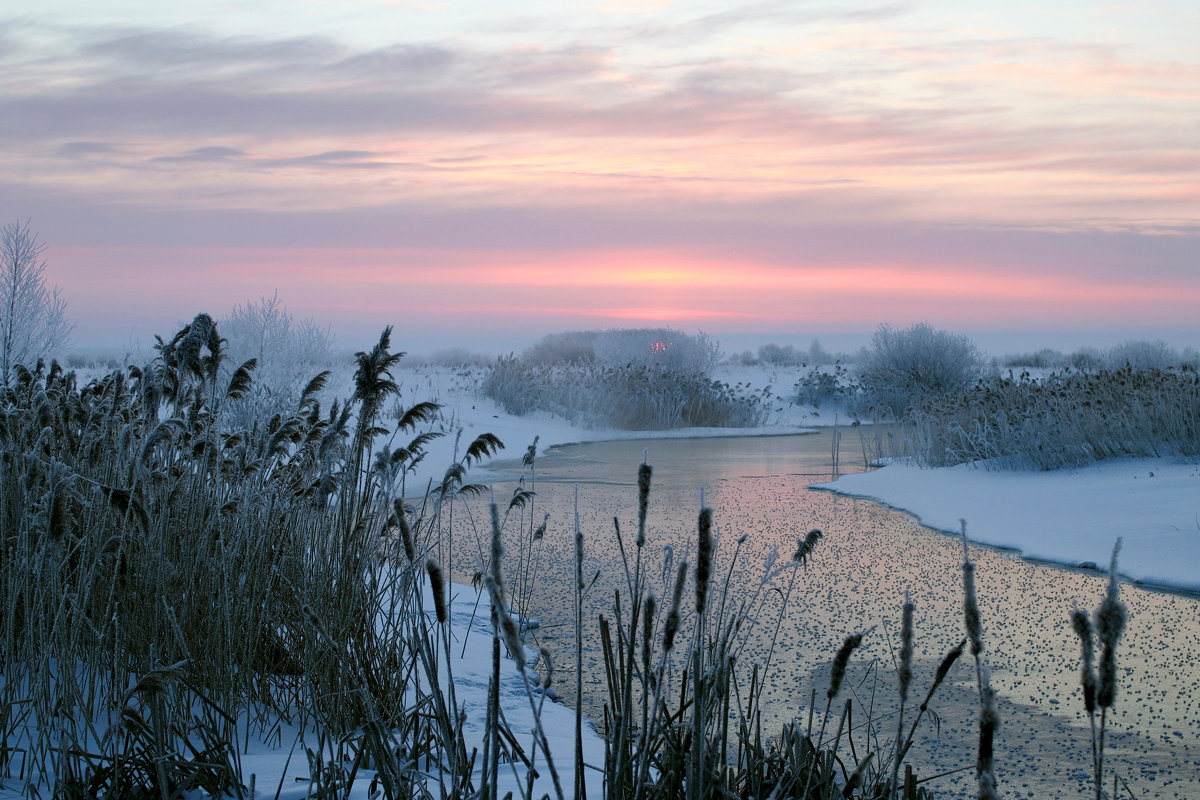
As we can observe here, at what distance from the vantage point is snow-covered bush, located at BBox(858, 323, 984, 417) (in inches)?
862

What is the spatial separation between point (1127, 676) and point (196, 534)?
152 inches

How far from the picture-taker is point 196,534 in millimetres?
3232

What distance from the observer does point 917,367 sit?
72.3 ft

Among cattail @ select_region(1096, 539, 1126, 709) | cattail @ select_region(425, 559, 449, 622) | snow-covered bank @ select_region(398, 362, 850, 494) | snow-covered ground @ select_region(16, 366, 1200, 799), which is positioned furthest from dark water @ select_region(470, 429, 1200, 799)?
snow-covered bank @ select_region(398, 362, 850, 494)

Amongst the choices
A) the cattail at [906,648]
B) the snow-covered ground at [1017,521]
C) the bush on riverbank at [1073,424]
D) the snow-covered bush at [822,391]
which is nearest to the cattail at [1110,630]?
the cattail at [906,648]

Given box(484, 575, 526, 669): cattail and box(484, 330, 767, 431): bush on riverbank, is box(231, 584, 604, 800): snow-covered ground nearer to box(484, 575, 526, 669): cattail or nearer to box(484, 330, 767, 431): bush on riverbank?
box(484, 575, 526, 669): cattail

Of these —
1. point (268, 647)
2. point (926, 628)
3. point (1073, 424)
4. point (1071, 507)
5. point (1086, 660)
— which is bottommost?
point (926, 628)

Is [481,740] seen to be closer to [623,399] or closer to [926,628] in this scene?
[926,628]

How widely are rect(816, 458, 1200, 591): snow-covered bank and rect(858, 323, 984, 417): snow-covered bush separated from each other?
11.7 metres

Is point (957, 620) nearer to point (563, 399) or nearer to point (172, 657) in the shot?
point (172, 657)

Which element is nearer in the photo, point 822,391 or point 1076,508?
point 1076,508

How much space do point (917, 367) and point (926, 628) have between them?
1820cm

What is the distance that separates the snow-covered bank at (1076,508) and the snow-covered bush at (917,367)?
11675 mm

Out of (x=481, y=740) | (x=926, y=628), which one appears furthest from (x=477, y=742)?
(x=926, y=628)
